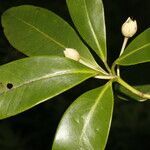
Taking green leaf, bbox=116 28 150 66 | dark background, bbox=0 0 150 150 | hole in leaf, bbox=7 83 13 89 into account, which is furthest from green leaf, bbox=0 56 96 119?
dark background, bbox=0 0 150 150

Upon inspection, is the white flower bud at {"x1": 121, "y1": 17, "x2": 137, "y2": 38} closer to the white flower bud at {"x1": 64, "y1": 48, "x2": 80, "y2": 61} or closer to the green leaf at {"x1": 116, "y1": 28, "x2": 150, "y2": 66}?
the green leaf at {"x1": 116, "y1": 28, "x2": 150, "y2": 66}

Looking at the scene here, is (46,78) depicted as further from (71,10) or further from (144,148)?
(144,148)

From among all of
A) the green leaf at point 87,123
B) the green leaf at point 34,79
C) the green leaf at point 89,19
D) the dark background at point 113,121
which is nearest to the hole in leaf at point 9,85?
the green leaf at point 34,79

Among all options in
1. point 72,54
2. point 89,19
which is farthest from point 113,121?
point 72,54

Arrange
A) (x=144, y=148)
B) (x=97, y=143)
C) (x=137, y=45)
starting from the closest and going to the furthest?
1. (x=97, y=143)
2. (x=137, y=45)
3. (x=144, y=148)

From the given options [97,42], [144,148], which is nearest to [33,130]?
[144,148]

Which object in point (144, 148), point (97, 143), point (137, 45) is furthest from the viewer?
point (144, 148)
